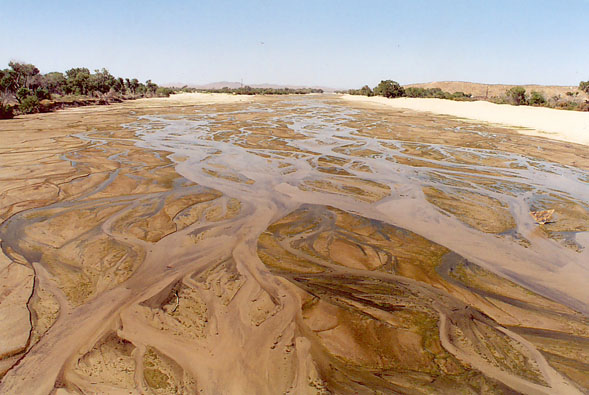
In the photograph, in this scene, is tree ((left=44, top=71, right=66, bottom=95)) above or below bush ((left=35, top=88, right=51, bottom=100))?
above

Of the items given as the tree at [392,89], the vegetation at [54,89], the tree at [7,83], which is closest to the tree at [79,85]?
the vegetation at [54,89]

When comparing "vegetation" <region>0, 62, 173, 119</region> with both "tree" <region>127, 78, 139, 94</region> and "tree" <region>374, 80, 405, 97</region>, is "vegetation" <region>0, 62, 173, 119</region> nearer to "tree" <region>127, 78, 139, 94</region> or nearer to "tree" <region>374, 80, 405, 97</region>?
"tree" <region>127, 78, 139, 94</region>

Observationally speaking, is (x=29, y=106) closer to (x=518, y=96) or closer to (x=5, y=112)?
(x=5, y=112)

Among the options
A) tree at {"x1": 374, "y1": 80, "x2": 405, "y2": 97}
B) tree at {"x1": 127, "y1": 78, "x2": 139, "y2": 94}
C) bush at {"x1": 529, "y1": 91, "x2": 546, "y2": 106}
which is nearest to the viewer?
bush at {"x1": 529, "y1": 91, "x2": 546, "y2": 106}

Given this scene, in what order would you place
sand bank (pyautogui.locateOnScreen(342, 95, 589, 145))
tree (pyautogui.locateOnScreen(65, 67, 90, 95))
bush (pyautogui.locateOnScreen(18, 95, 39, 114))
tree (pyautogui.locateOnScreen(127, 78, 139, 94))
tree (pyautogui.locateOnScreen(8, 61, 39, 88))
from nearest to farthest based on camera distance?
sand bank (pyautogui.locateOnScreen(342, 95, 589, 145)) < bush (pyautogui.locateOnScreen(18, 95, 39, 114)) < tree (pyautogui.locateOnScreen(8, 61, 39, 88)) < tree (pyautogui.locateOnScreen(65, 67, 90, 95)) < tree (pyautogui.locateOnScreen(127, 78, 139, 94))

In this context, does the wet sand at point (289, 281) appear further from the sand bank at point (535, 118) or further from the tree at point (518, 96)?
the tree at point (518, 96)

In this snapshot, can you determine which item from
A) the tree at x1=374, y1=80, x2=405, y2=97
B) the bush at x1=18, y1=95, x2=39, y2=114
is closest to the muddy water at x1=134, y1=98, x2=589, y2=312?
the bush at x1=18, y1=95, x2=39, y2=114

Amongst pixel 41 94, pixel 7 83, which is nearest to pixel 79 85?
pixel 7 83

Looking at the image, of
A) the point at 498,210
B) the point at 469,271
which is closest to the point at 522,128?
the point at 498,210

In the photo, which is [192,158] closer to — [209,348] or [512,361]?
[209,348]
